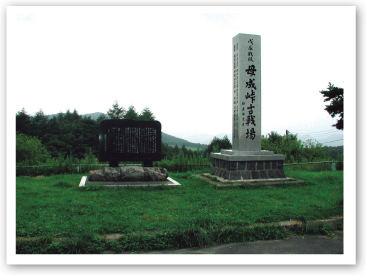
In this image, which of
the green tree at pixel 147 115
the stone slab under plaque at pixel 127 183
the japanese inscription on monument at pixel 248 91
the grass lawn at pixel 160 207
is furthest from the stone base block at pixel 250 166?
the green tree at pixel 147 115

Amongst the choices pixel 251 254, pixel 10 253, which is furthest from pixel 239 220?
pixel 10 253

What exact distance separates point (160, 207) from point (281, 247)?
200 centimetres

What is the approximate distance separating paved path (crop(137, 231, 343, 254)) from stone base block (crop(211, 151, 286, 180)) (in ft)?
10.9

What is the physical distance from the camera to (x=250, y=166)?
7.00 metres

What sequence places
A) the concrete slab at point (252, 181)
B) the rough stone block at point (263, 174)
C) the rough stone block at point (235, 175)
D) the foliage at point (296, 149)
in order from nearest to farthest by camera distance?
the concrete slab at point (252, 181)
the rough stone block at point (235, 175)
the rough stone block at point (263, 174)
the foliage at point (296, 149)

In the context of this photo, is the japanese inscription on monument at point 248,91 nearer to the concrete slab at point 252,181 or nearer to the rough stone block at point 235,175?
the rough stone block at point 235,175

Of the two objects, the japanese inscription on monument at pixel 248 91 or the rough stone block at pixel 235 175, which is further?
the japanese inscription on monument at pixel 248 91

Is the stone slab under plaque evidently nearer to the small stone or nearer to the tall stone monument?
the small stone

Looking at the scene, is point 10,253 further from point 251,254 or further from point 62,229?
point 251,254

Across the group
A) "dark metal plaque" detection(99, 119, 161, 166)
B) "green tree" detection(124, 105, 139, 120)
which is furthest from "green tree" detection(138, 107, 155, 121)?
"dark metal plaque" detection(99, 119, 161, 166)

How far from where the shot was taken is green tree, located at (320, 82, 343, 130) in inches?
159

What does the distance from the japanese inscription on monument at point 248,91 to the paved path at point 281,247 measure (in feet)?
12.6

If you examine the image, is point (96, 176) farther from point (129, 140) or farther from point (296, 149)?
point (296, 149)

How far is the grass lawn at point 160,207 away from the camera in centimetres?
362
